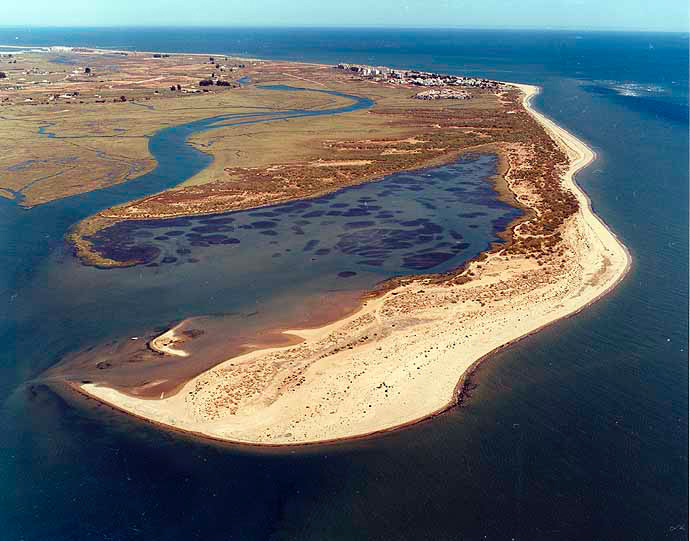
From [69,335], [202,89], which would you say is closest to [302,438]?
[69,335]

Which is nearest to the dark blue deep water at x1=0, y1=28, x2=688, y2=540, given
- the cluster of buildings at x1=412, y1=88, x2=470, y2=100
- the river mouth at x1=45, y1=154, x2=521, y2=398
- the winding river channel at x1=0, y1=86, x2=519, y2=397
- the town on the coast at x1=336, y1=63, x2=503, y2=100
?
the winding river channel at x1=0, y1=86, x2=519, y2=397

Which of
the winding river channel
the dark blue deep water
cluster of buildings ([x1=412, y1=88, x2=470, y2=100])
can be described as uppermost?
cluster of buildings ([x1=412, y1=88, x2=470, y2=100])

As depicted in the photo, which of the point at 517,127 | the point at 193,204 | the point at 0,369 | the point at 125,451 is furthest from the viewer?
the point at 517,127

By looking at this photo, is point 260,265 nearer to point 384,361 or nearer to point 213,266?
point 213,266

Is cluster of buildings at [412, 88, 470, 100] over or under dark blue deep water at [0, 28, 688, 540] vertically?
over

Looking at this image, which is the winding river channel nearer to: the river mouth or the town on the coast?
the river mouth

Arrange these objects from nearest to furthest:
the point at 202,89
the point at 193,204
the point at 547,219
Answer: the point at 547,219 → the point at 193,204 → the point at 202,89

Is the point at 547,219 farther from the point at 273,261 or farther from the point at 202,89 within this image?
the point at 202,89

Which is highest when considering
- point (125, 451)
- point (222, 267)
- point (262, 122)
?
point (262, 122)
